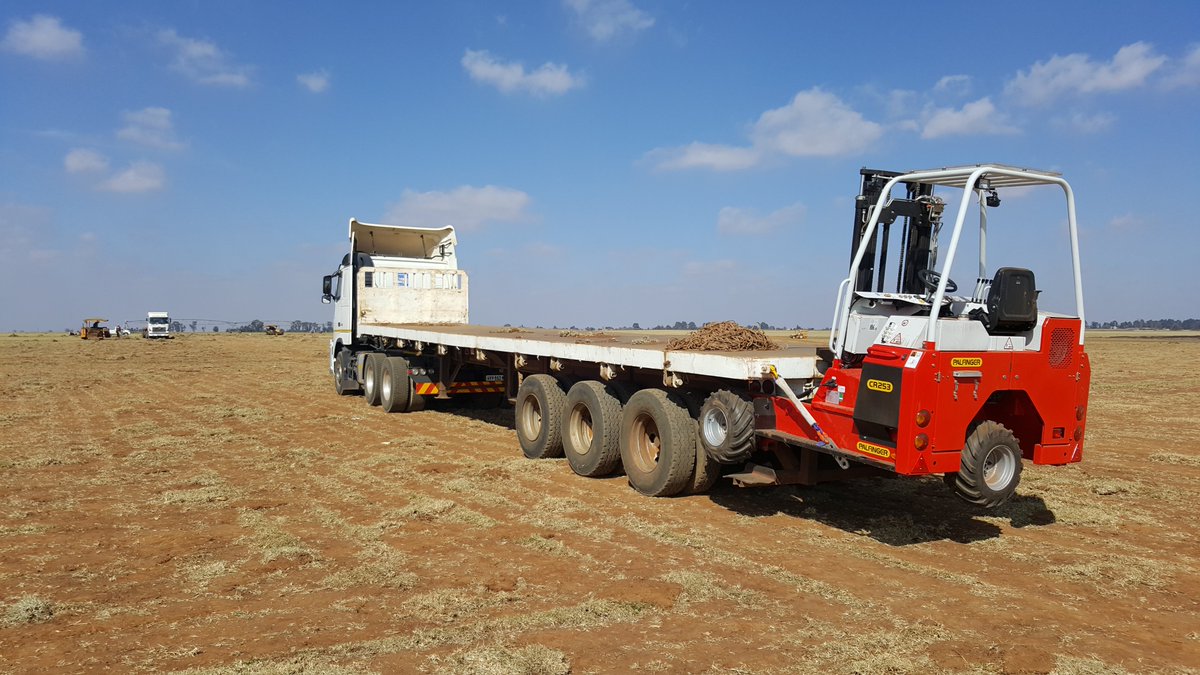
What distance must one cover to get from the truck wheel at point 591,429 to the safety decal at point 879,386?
10.8ft

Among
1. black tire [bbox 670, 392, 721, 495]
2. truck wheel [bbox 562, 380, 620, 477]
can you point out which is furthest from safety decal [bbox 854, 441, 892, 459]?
truck wheel [bbox 562, 380, 620, 477]

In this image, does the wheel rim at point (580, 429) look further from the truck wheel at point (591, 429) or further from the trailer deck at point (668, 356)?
the trailer deck at point (668, 356)

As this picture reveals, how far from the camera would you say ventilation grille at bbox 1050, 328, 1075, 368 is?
20.7 ft

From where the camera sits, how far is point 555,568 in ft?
19.1

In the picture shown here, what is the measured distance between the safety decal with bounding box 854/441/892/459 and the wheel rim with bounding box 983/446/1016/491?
77cm

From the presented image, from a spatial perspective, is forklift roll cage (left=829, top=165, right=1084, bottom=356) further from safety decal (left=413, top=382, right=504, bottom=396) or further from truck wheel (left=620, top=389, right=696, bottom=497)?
safety decal (left=413, top=382, right=504, bottom=396)

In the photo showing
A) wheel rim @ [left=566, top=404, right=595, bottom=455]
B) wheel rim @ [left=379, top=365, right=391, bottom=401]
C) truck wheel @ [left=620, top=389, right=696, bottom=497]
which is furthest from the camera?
wheel rim @ [left=379, top=365, right=391, bottom=401]

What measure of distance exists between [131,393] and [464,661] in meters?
17.6

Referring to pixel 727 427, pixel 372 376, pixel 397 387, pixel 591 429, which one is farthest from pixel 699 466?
pixel 372 376

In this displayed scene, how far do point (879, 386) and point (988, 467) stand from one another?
1042 mm

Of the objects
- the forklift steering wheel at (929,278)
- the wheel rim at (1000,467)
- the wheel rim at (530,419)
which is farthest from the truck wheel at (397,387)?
the wheel rim at (1000,467)

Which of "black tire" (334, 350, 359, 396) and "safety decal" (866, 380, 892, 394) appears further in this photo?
"black tire" (334, 350, 359, 396)

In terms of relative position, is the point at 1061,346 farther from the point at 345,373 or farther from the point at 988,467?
the point at 345,373

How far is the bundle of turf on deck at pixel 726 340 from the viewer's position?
7.77 m
